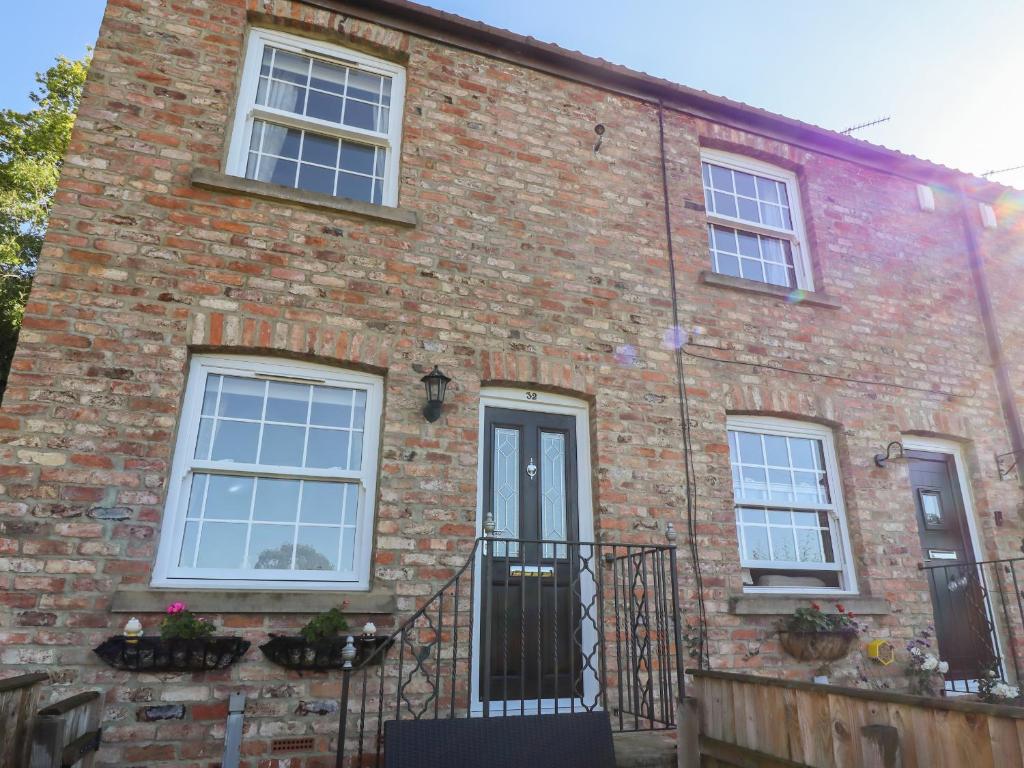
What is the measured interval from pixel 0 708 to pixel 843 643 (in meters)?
4.82

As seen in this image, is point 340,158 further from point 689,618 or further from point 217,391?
point 689,618

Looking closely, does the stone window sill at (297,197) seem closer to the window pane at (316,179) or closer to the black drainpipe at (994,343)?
the window pane at (316,179)

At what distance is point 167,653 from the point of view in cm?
335

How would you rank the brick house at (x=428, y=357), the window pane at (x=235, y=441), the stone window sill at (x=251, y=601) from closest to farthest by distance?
the stone window sill at (x=251, y=601) < the brick house at (x=428, y=357) < the window pane at (x=235, y=441)

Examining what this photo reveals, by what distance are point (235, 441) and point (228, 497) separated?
345 mm

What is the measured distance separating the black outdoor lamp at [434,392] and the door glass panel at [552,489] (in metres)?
0.84

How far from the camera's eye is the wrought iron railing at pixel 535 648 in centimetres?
368

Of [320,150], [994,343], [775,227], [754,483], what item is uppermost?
[775,227]

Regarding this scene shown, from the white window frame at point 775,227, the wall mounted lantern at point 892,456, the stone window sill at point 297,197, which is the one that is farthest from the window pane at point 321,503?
the wall mounted lantern at point 892,456

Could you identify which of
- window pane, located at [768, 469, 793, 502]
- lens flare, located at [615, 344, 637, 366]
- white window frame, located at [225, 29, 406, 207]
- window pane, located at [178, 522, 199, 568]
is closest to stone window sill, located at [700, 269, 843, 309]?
lens flare, located at [615, 344, 637, 366]

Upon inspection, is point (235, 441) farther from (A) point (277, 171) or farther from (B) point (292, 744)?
(A) point (277, 171)

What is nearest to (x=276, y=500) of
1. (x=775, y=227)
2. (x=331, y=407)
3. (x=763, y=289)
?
(x=331, y=407)

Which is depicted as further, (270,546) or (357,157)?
(357,157)

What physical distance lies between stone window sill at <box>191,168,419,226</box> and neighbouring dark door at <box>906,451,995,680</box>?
4823 millimetres
